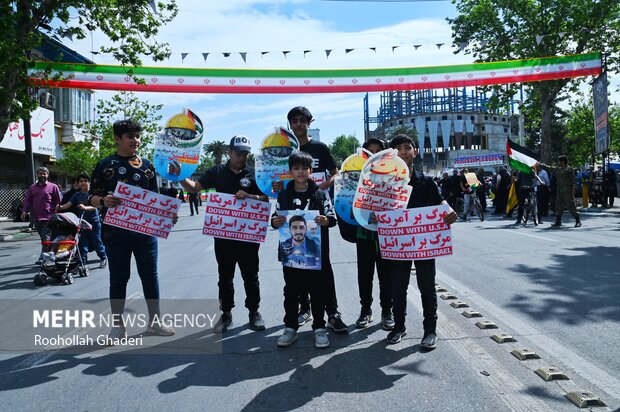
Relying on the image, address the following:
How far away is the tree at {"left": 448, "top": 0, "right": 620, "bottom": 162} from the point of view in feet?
79.1

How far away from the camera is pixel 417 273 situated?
4633mm

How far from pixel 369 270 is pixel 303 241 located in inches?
36.6

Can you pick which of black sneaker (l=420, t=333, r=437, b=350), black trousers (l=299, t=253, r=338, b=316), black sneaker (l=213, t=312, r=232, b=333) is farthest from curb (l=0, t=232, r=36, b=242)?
black sneaker (l=420, t=333, r=437, b=350)

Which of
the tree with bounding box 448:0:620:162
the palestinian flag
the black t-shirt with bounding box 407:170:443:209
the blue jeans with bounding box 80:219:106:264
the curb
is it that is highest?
the tree with bounding box 448:0:620:162

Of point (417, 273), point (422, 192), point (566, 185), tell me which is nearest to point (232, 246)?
point (417, 273)

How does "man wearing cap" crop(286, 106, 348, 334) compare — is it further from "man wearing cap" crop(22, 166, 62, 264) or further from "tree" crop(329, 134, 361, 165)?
"tree" crop(329, 134, 361, 165)

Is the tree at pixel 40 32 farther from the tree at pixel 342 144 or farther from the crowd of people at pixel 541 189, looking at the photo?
the tree at pixel 342 144

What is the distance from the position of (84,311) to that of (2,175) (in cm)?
2468

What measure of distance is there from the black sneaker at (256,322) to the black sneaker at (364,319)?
0.96 meters

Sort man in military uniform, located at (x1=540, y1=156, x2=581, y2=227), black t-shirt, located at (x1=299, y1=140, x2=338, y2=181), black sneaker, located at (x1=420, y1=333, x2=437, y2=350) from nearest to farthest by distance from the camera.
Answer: black sneaker, located at (x1=420, y1=333, x2=437, y2=350), black t-shirt, located at (x1=299, y1=140, x2=338, y2=181), man in military uniform, located at (x1=540, y1=156, x2=581, y2=227)

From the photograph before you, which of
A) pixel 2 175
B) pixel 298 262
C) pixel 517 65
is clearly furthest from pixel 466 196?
pixel 2 175

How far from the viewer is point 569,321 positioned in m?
5.08

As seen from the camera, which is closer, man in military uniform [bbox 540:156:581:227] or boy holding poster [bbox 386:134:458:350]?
boy holding poster [bbox 386:134:458:350]

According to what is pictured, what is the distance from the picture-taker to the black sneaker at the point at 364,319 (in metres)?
5.13
